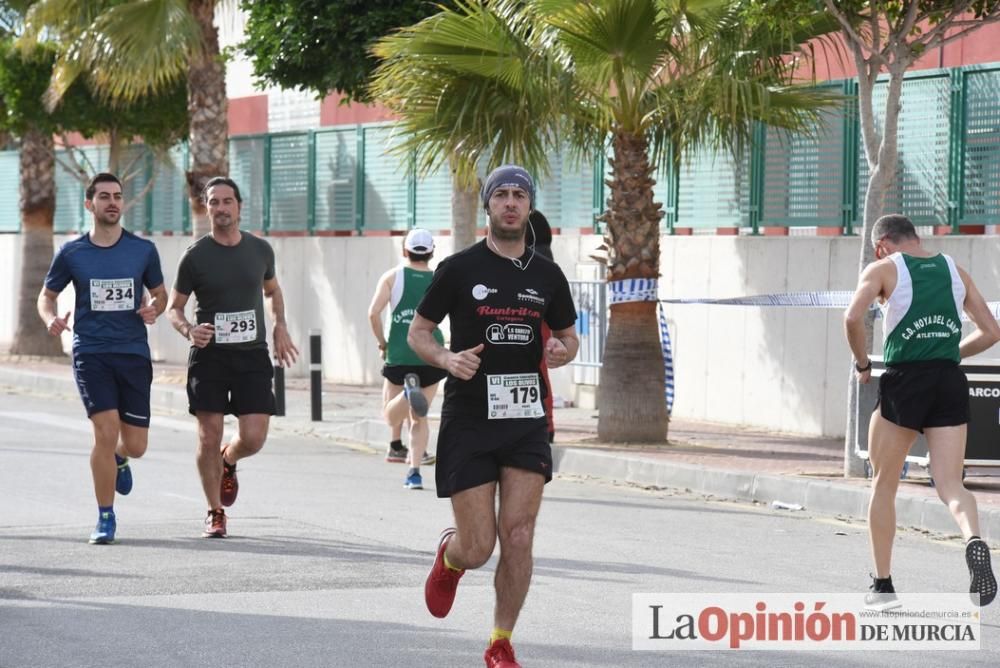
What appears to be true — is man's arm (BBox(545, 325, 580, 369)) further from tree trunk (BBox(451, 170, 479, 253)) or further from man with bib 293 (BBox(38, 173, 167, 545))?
tree trunk (BBox(451, 170, 479, 253))

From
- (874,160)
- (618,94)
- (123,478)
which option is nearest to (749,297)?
(618,94)

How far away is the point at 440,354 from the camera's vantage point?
679 cm

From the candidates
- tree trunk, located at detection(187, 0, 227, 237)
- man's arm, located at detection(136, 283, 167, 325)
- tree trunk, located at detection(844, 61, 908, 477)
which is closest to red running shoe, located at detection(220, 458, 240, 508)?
man's arm, located at detection(136, 283, 167, 325)

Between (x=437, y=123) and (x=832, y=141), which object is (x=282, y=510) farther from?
(x=832, y=141)

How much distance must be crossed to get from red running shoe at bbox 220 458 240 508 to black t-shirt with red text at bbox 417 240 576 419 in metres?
3.85

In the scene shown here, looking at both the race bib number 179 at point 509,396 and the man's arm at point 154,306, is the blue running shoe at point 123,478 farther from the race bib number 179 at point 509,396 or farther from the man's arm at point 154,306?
the race bib number 179 at point 509,396

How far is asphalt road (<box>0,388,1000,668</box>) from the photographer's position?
7.00 m

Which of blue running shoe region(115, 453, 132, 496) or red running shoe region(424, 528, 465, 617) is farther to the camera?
blue running shoe region(115, 453, 132, 496)

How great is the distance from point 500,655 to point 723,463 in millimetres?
7622

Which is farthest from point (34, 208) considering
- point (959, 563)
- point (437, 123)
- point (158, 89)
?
point (959, 563)

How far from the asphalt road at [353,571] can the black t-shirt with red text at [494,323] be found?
1.04 meters

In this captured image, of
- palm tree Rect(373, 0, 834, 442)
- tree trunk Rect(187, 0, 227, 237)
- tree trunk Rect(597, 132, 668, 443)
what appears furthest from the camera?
tree trunk Rect(187, 0, 227, 237)

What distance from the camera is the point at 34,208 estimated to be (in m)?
26.1

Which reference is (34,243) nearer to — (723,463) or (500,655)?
(723,463)
